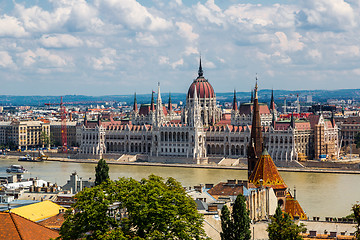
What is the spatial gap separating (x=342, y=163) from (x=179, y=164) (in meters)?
19.4

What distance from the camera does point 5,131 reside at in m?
122

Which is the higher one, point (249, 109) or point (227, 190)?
point (249, 109)

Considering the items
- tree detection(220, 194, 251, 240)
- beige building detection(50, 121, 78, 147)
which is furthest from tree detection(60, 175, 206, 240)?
beige building detection(50, 121, 78, 147)

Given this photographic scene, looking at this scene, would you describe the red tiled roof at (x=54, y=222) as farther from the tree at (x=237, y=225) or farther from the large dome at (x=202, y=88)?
the large dome at (x=202, y=88)

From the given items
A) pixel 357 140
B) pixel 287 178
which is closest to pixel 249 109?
pixel 357 140

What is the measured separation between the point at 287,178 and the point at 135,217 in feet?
172

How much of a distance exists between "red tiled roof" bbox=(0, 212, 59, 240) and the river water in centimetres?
2559

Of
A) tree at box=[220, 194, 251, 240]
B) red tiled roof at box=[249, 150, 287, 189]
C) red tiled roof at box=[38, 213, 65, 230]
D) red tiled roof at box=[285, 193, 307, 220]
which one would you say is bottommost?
red tiled roof at box=[285, 193, 307, 220]

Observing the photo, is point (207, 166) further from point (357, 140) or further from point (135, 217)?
point (135, 217)

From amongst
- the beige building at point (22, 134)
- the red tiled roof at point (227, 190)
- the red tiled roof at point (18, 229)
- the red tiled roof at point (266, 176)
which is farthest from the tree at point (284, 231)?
the beige building at point (22, 134)

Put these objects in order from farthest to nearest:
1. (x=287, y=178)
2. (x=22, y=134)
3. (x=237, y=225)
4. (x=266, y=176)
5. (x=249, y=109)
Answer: (x=22, y=134), (x=249, y=109), (x=287, y=178), (x=266, y=176), (x=237, y=225)

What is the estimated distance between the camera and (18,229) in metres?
23.0

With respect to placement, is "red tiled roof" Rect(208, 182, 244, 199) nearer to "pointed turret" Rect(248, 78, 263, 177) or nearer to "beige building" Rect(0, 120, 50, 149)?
"pointed turret" Rect(248, 78, 263, 177)

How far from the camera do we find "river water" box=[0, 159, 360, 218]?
177ft
